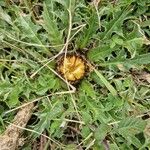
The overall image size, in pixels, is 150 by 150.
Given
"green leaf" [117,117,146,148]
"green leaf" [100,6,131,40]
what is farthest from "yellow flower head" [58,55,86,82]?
"green leaf" [117,117,146,148]

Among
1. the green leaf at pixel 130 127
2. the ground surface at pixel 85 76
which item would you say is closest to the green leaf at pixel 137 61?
the ground surface at pixel 85 76

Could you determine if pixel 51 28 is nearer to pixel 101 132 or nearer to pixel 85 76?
pixel 85 76

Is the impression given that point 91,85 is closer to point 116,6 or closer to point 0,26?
point 116,6

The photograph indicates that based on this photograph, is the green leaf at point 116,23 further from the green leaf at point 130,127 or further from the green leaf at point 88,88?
the green leaf at point 130,127

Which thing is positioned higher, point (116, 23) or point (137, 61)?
point (116, 23)

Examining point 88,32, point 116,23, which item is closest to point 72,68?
point 88,32

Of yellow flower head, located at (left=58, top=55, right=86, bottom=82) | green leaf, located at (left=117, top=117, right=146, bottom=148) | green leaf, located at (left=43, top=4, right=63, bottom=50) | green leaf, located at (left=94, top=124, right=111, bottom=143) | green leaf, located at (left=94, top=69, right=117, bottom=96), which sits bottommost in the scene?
green leaf, located at (left=117, top=117, right=146, bottom=148)

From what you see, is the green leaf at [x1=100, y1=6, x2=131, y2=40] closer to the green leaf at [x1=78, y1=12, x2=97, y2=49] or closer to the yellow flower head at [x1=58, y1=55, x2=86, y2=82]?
the green leaf at [x1=78, y1=12, x2=97, y2=49]

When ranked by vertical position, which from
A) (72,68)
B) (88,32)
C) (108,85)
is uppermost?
(88,32)
